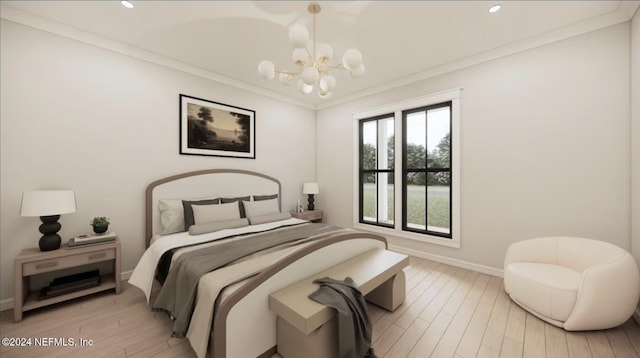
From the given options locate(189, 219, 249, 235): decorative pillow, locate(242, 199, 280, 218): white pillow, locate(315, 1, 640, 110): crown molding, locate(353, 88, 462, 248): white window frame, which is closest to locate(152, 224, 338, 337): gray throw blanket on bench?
locate(189, 219, 249, 235): decorative pillow

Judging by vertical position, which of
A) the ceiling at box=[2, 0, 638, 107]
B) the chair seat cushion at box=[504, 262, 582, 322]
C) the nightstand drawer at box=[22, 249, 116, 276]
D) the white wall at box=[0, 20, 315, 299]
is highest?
the ceiling at box=[2, 0, 638, 107]

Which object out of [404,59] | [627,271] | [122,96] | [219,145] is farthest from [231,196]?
[627,271]

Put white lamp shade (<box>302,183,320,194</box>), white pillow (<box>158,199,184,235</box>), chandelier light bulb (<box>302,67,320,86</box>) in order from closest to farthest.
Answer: chandelier light bulb (<box>302,67,320,86</box>)
white pillow (<box>158,199,184,235</box>)
white lamp shade (<box>302,183,320,194</box>)

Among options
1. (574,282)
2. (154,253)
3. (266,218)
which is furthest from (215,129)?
(574,282)

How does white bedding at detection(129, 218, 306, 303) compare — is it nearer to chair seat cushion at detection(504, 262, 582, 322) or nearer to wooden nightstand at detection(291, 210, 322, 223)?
wooden nightstand at detection(291, 210, 322, 223)

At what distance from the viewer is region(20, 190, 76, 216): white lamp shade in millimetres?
2107

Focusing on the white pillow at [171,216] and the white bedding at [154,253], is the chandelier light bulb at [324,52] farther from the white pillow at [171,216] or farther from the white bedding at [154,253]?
the white pillow at [171,216]

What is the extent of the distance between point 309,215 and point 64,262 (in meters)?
3.20

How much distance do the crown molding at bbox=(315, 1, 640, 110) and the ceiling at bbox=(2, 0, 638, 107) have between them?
1 cm

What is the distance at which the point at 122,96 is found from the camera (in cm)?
285

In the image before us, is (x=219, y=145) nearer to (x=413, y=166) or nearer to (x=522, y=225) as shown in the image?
(x=413, y=166)

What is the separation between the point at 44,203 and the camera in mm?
2148

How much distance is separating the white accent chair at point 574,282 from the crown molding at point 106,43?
437 centimetres

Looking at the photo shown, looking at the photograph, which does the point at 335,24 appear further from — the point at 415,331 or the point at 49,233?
the point at 49,233
